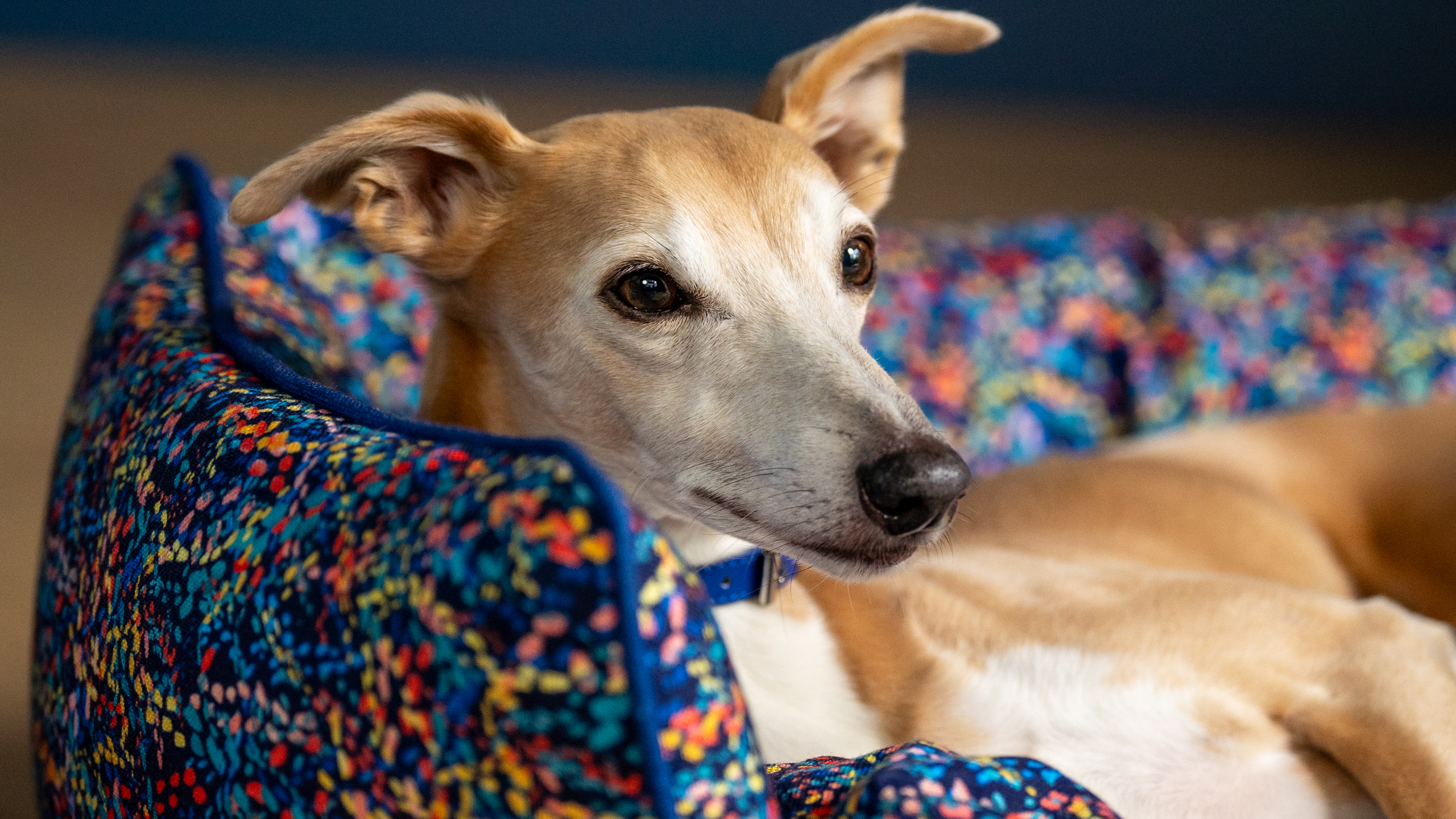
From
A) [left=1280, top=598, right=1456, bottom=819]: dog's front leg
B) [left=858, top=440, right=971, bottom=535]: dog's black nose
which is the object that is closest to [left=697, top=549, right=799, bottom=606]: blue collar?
[left=858, top=440, right=971, bottom=535]: dog's black nose

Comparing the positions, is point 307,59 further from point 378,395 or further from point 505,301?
point 505,301

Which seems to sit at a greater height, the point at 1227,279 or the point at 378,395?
the point at 1227,279

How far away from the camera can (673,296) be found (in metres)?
1.57

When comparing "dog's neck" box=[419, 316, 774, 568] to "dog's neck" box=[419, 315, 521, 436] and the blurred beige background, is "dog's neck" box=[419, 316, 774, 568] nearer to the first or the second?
"dog's neck" box=[419, 315, 521, 436]

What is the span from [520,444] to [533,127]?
6.06 metres

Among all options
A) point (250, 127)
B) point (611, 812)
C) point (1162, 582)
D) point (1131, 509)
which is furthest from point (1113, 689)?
point (250, 127)

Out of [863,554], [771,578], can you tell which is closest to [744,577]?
[771,578]

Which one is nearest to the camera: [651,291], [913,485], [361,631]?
[361,631]

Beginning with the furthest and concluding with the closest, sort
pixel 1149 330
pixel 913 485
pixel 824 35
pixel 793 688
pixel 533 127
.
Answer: pixel 824 35 < pixel 533 127 < pixel 1149 330 < pixel 793 688 < pixel 913 485

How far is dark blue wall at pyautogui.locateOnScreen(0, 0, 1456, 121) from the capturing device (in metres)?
7.56

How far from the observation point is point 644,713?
2.99 ft

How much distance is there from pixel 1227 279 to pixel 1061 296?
1.37ft

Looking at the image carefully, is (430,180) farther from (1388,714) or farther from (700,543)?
(1388,714)

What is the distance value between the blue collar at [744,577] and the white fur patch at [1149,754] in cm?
31
